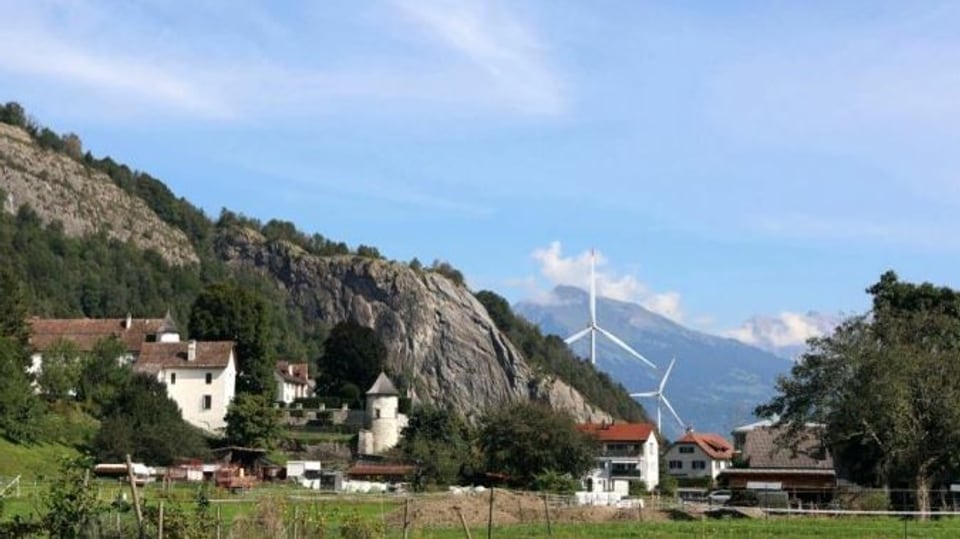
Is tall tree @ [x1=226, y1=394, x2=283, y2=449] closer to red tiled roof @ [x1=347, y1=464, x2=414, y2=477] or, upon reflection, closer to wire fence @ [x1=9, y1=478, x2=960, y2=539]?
red tiled roof @ [x1=347, y1=464, x2=414, y2=477]

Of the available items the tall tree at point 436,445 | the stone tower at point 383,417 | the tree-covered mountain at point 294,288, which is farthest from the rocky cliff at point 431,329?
the tall tree at point 436,445

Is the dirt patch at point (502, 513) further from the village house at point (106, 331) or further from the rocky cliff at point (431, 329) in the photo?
the rocky cliff at point (431, 329)

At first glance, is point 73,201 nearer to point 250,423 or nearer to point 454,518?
point 250,423

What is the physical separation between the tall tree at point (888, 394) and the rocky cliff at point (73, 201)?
133400 mm

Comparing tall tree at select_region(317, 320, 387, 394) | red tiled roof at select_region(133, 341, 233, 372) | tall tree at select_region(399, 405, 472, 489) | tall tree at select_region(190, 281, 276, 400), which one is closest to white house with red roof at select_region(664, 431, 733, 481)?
tall tree at select_region(317, 320, 387, 394)

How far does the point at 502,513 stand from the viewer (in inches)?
1975

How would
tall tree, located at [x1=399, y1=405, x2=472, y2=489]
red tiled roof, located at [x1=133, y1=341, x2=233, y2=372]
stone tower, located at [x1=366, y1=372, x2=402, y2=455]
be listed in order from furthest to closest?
red tiled roof, located at [x1=133, y1=341, x2=233, y2=372] → stone tower, located at [x1=366, y1=372, x2=402, y2=455] → tall tree, located at [x1=399, y1=405, x2=472, y2=489]

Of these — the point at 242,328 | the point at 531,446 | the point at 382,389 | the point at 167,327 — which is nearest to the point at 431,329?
the point at 242,328

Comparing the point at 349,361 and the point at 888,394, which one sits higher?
the point at 349,361

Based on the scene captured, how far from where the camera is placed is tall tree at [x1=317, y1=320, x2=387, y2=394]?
12312 cm

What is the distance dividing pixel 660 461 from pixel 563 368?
6686 centimetres

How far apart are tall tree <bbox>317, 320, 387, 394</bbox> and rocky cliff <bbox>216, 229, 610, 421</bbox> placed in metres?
40.5

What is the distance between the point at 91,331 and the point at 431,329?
242ft

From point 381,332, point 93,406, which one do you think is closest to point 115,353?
point 93,406
